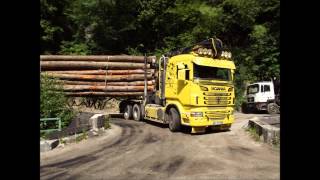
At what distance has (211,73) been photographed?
15.0 metres

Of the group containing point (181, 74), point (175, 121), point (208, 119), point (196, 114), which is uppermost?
point (181, 74)

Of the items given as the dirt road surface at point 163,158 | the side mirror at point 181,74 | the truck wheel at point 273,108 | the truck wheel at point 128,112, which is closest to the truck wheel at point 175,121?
the dirt road surface at point 163,158

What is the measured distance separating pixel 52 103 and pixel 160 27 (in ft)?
76.3

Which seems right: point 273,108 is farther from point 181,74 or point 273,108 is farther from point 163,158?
point 163,158

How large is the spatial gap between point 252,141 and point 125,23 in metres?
23.7

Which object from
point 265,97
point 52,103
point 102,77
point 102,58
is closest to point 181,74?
point 52,103

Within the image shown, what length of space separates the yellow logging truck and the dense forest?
17074 mm

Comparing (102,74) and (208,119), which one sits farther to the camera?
(102,74)

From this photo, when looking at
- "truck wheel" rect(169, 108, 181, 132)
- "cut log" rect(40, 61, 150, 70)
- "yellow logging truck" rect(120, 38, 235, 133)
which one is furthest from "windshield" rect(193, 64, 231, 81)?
"cut log" rect(40, 61, 150, 70)

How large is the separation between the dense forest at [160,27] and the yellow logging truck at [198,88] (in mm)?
17074

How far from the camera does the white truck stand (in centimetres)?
2573

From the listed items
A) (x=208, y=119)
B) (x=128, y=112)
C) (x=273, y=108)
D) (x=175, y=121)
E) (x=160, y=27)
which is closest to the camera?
(x=208, y=119)

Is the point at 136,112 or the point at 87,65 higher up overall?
the point at 87,65
